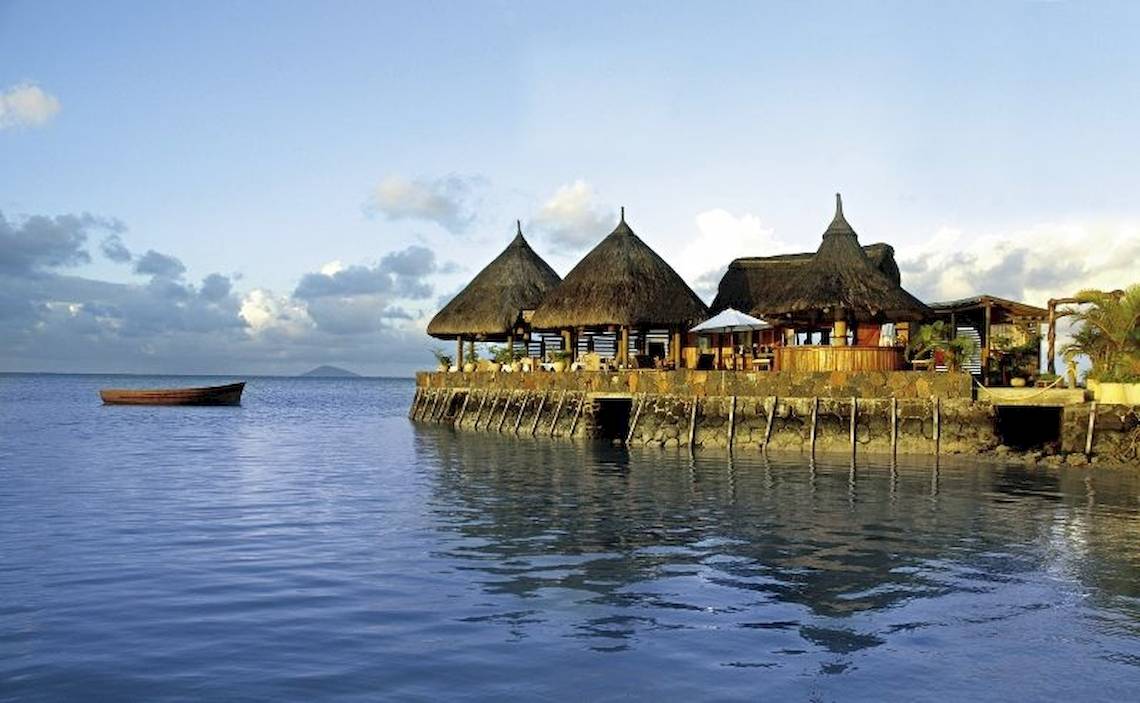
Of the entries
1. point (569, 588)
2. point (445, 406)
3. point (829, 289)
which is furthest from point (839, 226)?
point (569, 588)

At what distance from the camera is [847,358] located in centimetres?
3047

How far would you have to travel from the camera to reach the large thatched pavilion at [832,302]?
30688mm

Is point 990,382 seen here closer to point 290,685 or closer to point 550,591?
point 550,591

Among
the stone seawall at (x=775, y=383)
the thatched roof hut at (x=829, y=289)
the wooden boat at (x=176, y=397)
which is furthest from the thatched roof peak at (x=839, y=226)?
the wooden boat at (x=176, y=397)

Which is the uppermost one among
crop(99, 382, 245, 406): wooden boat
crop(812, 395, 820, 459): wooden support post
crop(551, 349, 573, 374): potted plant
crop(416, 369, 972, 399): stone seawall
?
crop(551, 349, 573, 374): potted plant

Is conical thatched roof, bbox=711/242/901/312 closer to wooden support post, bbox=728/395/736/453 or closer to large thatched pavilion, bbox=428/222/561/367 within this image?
wooden support post, bbox=728/395/736/453

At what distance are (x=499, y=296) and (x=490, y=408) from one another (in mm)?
6374

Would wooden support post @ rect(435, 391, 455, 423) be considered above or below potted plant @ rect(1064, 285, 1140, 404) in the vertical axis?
below

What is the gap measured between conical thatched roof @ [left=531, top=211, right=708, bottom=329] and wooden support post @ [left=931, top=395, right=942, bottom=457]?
1048cm

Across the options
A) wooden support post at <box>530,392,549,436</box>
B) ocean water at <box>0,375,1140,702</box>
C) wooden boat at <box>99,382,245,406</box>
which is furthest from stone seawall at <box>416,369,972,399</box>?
wooden boat at <box>99,382,245,406</box>

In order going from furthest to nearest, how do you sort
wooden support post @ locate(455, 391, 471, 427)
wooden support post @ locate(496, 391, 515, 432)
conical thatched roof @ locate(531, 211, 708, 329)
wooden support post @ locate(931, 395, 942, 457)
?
1. wooden support post @ locate(455, 391, 471, 427)
2. wooden support post @ locate(496, 391, 515, 432)
3. conical thatched roof @ locate(531, 211, 708, 329)
4. wooden support post @ locate(931, 395, 942, 457)

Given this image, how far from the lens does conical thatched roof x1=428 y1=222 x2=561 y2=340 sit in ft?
145

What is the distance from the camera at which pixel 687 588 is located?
11742mm

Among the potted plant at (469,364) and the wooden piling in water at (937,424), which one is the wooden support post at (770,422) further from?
the potted plant at (469,364)
